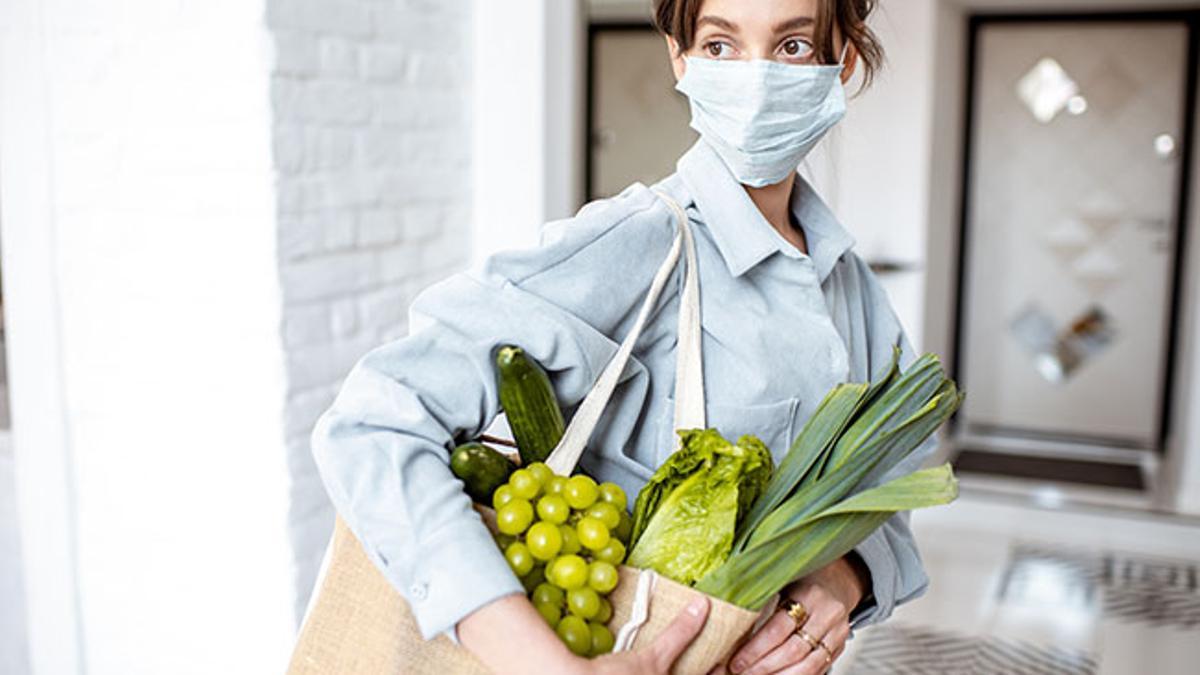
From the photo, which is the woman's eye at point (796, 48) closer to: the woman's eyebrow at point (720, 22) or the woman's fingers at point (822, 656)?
the woman's eyebrow at point (720, 22)

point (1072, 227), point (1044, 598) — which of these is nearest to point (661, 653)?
point (1044, 598)

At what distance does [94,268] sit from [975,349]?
4.77 m

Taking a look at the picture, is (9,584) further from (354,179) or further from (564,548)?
(564,548)

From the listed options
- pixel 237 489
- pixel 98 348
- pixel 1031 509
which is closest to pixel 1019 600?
pixel 1031 509

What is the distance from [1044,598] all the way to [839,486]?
3.32 meters

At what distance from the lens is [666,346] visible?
102 centimetres

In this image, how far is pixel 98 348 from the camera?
2080 millimetres

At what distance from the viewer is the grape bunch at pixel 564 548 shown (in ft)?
2.69

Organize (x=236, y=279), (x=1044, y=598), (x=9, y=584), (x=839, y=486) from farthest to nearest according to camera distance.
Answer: (x=1044, y=598) → (x=9, y=584) → (x=236, y=279) → (x=839, y=486)

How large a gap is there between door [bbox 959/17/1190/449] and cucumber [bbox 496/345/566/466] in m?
5.20

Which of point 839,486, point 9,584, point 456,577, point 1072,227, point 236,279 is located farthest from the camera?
point 1072,227

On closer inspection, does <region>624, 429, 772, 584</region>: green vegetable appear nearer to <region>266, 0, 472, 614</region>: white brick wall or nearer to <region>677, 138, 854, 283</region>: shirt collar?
<region>677, 138, 854, 283</region>: shirt collar

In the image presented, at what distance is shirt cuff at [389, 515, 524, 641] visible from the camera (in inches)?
31.4

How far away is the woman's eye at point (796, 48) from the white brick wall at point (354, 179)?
3.83 ft
